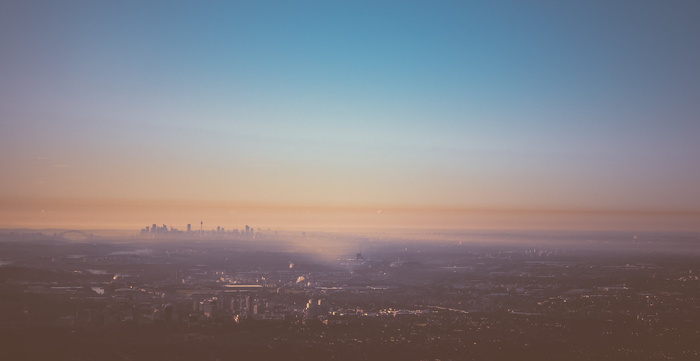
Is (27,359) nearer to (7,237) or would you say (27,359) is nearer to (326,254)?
(7,237)

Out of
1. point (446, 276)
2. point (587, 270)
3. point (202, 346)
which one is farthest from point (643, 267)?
point (202, 346)

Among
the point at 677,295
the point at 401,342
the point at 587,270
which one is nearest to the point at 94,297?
the point at 401,342

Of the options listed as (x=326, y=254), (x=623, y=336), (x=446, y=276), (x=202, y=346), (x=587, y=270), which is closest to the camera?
(x=202, y=346)

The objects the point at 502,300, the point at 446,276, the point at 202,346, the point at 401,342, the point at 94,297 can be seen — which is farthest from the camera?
the point at 446,276

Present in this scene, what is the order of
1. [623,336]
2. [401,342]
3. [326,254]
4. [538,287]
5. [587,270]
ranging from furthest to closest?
[326,254] < [587,270] < [538,287] < [623,336] < [401,342]

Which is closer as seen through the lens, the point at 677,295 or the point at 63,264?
the point at 677,295

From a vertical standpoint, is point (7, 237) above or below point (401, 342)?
above

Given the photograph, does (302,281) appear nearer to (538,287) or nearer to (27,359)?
(538,287)
